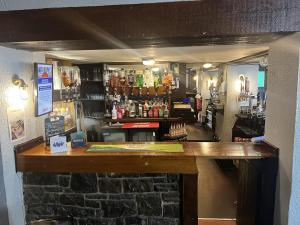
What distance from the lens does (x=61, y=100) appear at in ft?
16.0

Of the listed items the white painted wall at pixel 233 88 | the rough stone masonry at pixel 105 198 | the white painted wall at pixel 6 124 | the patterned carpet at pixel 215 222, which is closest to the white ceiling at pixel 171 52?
the white painted wall at pixel 6 124

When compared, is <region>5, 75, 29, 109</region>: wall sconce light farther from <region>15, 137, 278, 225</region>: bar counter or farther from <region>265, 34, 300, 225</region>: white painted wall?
<region>265, 34, 300, 225</region>: white painted wall

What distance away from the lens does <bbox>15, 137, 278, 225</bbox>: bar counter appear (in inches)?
91.0

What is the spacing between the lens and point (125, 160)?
2338 mm

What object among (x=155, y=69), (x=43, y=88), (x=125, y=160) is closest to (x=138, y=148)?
(x=125, y=160)

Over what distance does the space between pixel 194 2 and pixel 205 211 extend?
3.45 metres

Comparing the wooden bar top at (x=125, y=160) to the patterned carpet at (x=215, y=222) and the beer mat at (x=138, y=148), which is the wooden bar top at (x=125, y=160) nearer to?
the beer mat at (x=138, y=148)

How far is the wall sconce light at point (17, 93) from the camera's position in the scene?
7.45ft

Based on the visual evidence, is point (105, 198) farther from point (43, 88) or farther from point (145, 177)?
point (43, 88)

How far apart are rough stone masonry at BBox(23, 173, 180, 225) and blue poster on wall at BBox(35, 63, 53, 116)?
2.48 ft

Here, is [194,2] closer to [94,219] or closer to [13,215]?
[94,219]

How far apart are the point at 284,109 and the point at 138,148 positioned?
4.73 ft

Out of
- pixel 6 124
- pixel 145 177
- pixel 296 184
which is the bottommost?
pixel 145 177

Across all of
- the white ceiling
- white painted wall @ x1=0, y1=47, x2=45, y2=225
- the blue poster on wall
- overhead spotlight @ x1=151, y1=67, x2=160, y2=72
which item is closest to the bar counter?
white painted wall @ x1=0, y1=47, x2=45, y2=225
